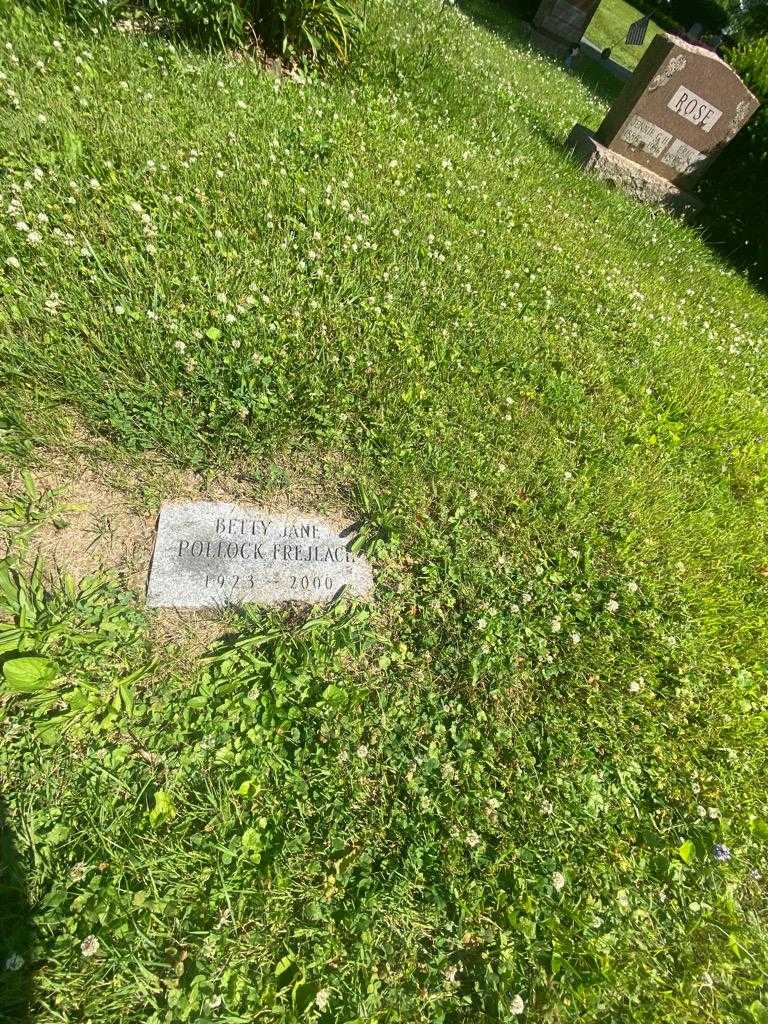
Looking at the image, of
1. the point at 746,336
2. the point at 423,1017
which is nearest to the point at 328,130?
the point at 746,336

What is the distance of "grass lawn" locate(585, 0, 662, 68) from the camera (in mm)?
18578

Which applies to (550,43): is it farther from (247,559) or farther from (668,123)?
(247,559)

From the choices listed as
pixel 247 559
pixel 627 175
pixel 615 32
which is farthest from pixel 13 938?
pixel 615 32

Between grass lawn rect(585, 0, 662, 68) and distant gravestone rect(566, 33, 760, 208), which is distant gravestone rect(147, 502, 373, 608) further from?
grass lawn rect(585, 0, 662, 68)

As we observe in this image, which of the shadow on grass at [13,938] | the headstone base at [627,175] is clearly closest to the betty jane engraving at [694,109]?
the headstone base at [627,175]

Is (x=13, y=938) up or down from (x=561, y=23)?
down

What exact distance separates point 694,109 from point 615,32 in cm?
1944

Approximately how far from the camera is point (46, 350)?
2.99 meters

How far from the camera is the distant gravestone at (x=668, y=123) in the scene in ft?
22.4

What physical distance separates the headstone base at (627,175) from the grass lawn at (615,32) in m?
13.7

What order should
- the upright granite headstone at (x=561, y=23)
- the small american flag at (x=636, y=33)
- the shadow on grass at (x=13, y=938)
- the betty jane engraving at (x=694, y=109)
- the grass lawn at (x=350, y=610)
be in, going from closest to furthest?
the shadow on grass at (x=13, y=938) → the grass lawn at (x=350, y=610) → the betty jane engraving at (x=694, y=109) → the small american flag at (x=636, y=33) → the upright granite headstone at (x=561, y=23)

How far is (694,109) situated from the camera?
721 centimetres

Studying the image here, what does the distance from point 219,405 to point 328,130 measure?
355 centimetres

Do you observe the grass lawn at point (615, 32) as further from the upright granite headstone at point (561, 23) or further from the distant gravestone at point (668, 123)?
the distant gravestone at point (668, 123)
